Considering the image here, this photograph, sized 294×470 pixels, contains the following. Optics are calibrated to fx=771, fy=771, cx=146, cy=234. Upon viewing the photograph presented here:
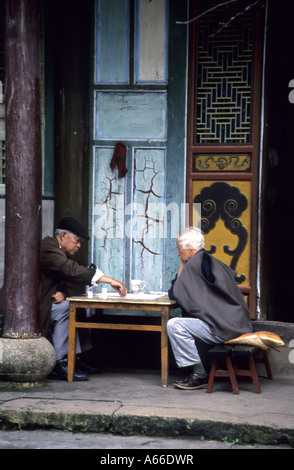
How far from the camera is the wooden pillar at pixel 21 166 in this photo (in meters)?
6.20

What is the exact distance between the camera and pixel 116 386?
6434 mm

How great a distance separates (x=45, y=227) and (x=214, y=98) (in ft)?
6.72

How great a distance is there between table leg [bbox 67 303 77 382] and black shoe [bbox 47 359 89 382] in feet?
0.32

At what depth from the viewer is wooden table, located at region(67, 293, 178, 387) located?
6.32m

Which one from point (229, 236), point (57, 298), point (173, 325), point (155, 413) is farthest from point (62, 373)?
Answer: point (229, 236)

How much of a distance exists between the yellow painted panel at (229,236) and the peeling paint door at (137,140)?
23 cm

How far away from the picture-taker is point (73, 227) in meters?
6.87

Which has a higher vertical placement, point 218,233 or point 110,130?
point 110,130

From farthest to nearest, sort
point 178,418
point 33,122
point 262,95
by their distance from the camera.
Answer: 1. point 262,95
2. point 33,122
3. point 178,418

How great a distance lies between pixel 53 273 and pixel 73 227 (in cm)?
45
